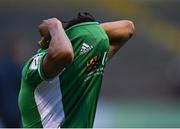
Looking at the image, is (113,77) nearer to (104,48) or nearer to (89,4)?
(89,4)

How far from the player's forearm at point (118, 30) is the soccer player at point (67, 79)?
15cm

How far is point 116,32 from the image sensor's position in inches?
116

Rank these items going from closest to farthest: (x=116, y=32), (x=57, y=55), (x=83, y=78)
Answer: (x=57, y=55), (x=83, y=78), (x=116, y=32)

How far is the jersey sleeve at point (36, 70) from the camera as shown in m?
2.65

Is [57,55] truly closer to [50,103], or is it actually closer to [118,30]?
[50,103]

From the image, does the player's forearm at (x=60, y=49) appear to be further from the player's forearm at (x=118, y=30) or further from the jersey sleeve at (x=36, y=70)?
the player's forearm at (x=118, y=30)

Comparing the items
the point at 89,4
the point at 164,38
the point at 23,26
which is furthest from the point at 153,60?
the point at 23,26

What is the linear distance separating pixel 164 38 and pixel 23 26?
1.39 metres

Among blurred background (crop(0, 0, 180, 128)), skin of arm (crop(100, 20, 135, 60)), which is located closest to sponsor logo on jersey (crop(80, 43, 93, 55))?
skin of arm (crop(100, 20, 135, 60))

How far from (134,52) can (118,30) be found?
14.1 feet

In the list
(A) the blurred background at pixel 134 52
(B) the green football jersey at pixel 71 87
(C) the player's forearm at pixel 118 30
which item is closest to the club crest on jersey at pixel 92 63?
(B) the green football jersey at pixel 71 87

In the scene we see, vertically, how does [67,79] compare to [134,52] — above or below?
above

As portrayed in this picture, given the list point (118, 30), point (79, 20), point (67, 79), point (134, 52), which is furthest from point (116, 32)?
point (134, 52)

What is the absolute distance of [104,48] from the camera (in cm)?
276
